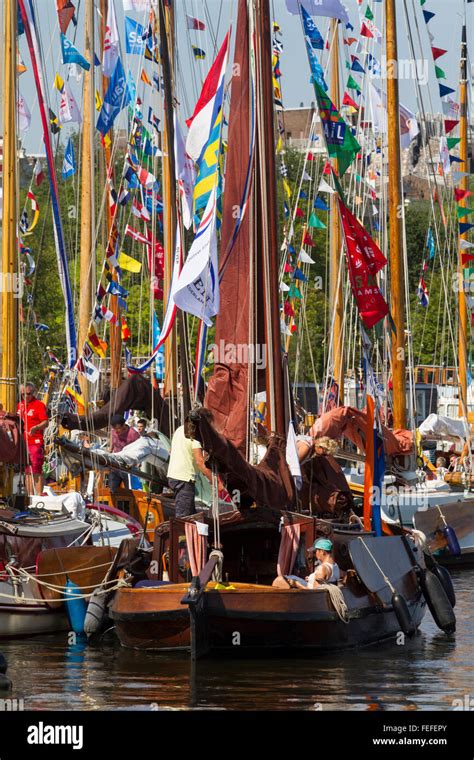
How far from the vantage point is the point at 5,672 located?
630 inches

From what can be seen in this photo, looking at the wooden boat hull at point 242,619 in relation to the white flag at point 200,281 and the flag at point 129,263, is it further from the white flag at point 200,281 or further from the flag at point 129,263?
the flag at point 129,263

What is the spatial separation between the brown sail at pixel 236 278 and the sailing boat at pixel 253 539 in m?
0.02

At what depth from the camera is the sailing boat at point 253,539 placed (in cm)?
1712

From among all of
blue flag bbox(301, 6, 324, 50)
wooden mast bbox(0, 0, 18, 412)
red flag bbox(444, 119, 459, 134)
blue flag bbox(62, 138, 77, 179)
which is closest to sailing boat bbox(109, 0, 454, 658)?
blue flag bbox(301, 6, 324, 50)

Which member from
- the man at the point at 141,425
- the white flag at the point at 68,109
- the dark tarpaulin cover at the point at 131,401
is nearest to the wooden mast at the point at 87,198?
the white flag at the point at 68,109

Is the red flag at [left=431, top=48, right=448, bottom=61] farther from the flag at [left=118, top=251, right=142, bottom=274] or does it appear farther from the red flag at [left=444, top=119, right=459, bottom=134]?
the flag at [left=118, top=251, right=142, bottom=274]

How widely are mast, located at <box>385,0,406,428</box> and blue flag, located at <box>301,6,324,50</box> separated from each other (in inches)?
186

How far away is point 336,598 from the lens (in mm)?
17531

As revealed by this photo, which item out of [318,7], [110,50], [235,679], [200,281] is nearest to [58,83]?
[110,50]

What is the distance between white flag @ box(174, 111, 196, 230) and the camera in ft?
65.2

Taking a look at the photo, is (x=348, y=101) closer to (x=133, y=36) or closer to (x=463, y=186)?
(x=463, y=186)
